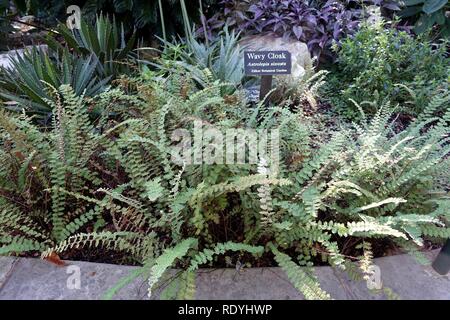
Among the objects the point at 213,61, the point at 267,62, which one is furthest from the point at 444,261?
the point at 213,61

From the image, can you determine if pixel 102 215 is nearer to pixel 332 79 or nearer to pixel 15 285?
pixel 15 285

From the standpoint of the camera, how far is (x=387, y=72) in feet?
9.74

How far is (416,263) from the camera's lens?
5.74 feet

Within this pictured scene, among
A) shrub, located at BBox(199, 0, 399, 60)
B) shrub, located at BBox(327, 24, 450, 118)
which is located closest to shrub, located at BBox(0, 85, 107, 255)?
shrub, located at BBox(327, 24, 450, 118)

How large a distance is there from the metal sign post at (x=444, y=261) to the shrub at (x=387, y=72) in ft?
4.44

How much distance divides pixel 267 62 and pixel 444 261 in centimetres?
133

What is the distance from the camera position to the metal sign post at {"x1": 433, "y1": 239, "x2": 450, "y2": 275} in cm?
168

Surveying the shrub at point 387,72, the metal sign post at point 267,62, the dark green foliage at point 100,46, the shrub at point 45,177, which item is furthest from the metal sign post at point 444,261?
the dark green foliage at point 100,46

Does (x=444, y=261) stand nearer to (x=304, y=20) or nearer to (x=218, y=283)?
(x=218, y=283)

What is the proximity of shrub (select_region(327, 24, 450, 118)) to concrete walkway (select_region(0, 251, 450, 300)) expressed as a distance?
1.47 metres

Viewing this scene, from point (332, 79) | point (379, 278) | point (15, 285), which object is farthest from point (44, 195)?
point (332, 79)

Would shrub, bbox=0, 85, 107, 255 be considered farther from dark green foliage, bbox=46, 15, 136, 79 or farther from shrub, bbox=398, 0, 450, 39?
shrub, bbox=398, 0, 450, 39

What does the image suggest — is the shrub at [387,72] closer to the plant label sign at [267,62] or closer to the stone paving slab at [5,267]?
the plant label sign at [267,62]

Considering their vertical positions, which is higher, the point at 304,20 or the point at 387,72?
the point at 304,20
